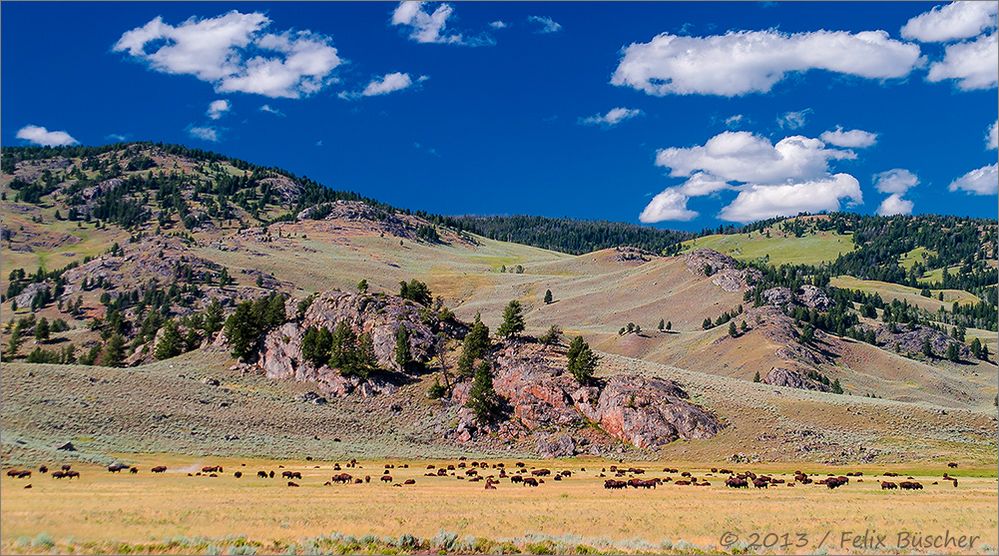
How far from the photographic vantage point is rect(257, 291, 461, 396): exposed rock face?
10781 centimetres

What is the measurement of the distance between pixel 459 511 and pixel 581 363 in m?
62.4

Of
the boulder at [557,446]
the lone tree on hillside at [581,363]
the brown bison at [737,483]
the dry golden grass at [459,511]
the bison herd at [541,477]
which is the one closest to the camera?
the dry golden grass at [459,511]

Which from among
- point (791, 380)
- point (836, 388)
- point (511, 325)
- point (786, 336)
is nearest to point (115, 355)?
point (511, 325)

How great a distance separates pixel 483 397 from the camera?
9819cm

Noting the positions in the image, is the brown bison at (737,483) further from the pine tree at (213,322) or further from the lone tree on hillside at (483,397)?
the pine tree at (213,322)

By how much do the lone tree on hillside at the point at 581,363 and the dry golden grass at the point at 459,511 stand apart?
42780mm

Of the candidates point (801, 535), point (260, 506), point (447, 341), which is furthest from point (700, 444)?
point (260, 506)

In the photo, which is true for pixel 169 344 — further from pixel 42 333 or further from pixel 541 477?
pixel 541 477

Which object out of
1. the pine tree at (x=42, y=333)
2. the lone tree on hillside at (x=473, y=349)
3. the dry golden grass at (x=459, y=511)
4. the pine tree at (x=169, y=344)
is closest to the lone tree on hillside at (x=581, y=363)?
the lone tree on hillside at (x=473, y=349)

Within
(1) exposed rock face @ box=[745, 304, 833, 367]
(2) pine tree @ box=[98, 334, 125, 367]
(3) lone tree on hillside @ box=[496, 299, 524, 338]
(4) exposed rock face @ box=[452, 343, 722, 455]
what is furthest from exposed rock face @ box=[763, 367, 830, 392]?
(2) pine tree @ box=[98, 334, 125, 367]

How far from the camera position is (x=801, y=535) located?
33688mm

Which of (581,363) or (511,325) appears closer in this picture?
(581,363)

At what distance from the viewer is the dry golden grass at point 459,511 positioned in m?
32.6

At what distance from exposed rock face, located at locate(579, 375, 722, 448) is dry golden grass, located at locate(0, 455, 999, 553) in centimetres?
3402
